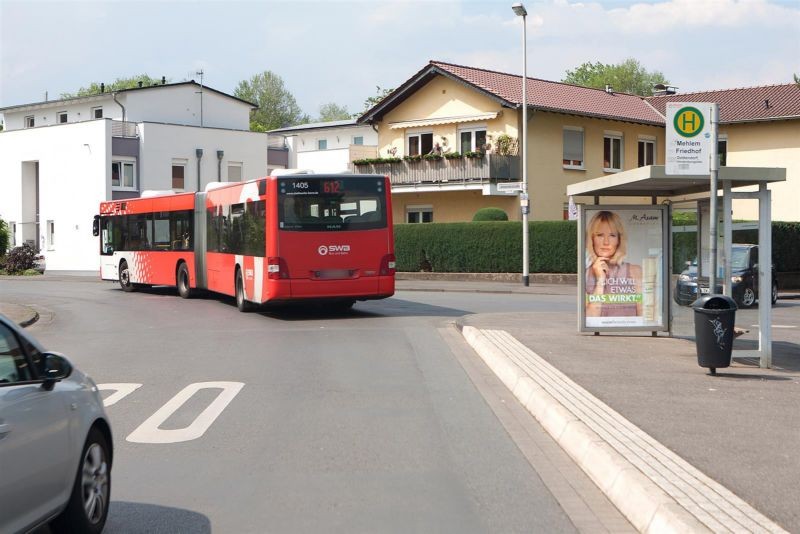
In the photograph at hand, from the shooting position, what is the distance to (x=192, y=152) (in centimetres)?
5775

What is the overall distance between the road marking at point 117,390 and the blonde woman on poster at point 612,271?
→ 7179 mm

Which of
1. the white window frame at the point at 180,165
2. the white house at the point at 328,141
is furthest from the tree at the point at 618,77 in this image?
the white window frame at the point at 180,165

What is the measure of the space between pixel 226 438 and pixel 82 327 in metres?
11.9

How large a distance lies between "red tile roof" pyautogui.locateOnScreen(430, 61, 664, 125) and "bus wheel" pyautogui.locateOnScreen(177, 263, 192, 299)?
19.0m

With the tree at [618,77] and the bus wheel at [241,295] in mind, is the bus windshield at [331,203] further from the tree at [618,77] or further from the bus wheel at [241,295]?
the tree at [618,77]

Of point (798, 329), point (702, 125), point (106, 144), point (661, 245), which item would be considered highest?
point (106, 144)

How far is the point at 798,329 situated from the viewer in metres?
18.5

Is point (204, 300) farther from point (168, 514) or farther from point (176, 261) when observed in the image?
point (168, 514)

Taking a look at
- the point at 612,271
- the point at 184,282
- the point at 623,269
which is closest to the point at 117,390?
the point at 612,271

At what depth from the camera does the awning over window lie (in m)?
42.8

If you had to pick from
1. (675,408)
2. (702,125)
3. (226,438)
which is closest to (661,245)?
(702,125)

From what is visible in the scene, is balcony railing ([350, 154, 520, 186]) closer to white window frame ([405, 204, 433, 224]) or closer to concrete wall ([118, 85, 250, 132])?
white window frame ([405, 204, 433, 224])

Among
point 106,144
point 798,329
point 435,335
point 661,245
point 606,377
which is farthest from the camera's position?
point 106,144

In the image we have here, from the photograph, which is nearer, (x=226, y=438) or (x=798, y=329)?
(x=226, y=438)
